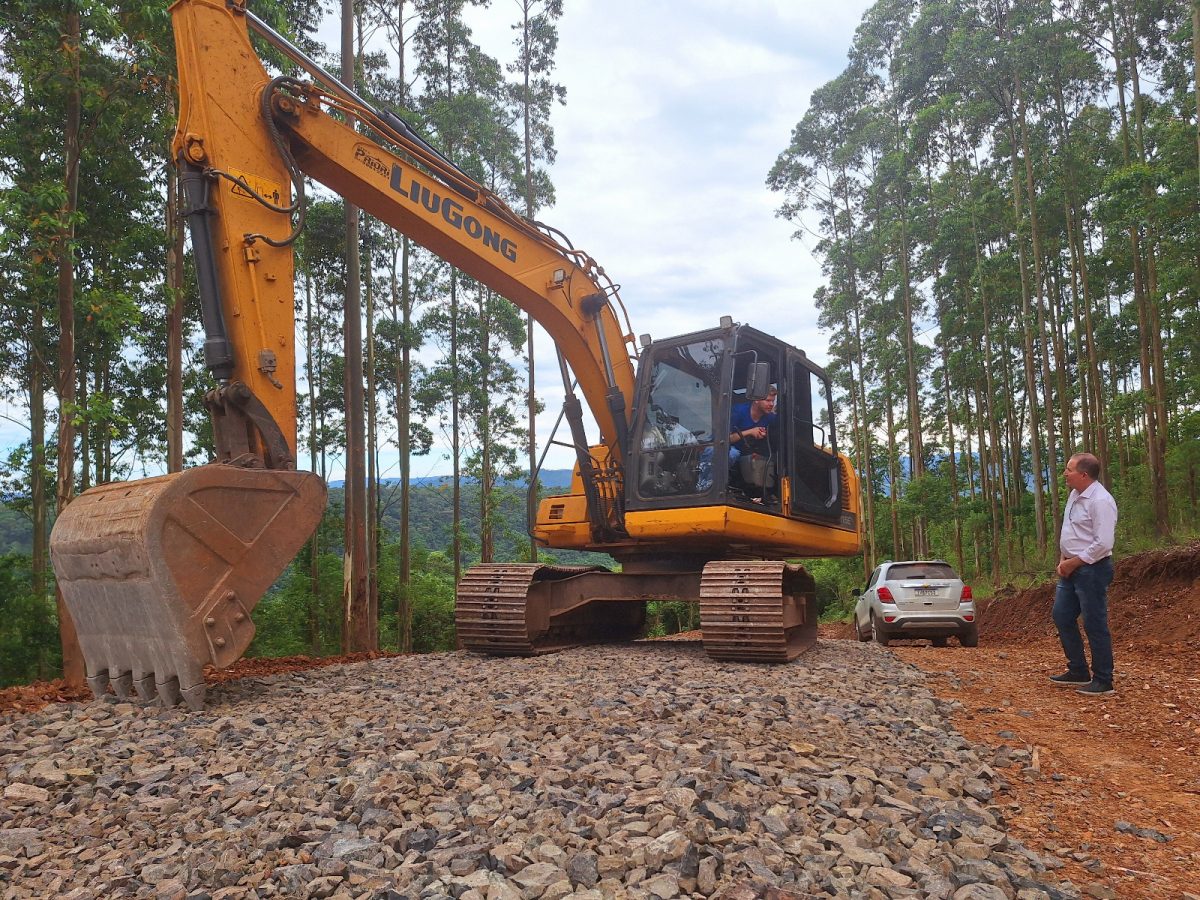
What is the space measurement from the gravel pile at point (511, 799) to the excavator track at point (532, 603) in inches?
83.5

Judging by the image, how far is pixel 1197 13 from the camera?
13.0 meters

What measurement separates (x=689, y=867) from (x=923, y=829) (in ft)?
3.20

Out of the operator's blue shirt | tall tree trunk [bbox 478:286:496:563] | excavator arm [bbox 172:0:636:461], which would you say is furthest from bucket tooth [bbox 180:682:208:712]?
tall tree trunk [bbox 478:286:496:563]

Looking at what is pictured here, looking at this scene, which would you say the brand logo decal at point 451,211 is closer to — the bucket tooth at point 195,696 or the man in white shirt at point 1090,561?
the bucket tooth at point 195,696

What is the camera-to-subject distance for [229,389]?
17.1 ft

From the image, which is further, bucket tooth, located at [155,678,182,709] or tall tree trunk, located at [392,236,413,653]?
tall tree trunk, located at [392,236,413,653]

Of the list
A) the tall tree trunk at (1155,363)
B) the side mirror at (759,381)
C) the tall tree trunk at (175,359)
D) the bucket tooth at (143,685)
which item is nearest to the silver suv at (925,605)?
the side mirror at (759,381)

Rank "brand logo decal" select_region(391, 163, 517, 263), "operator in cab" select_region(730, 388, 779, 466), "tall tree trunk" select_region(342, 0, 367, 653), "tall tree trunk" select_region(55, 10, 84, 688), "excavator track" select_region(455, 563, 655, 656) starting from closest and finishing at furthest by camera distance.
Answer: "brand logo decal" select_region(391, 163, 517, 263) → "excavator track" select_region(455, 563, 655, 656) → "operator in cab" select_region(730, 388, 779, 466) → "tall tree trunk" select_region(55, 10, 84, 688) → "tall tree trunk" select_region(342, 0, 367, 653)

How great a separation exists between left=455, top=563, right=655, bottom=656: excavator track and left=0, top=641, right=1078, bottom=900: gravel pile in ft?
6.96

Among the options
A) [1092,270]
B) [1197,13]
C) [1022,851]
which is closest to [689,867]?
[1022,851]

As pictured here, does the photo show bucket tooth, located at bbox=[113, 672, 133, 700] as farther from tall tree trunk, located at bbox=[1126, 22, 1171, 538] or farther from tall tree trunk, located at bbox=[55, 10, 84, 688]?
tall tree trunk, located at bbox=[1126, 22, 1171, 538]

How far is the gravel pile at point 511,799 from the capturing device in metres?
2.55

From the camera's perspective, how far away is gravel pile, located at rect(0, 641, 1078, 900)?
2555 millimetres

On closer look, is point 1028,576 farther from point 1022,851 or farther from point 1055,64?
point 1022,851
